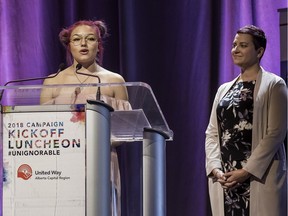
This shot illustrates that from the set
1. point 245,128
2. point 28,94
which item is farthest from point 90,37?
point 28,94

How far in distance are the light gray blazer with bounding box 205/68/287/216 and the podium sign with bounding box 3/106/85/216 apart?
1361 millimetres

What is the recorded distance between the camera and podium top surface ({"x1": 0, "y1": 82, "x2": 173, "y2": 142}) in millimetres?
1479

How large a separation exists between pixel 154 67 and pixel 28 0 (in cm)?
103

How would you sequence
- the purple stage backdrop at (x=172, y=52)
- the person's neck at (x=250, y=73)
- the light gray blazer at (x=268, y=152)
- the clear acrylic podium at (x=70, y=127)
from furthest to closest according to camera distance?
1. the purple stage backdrop at (x=172, y=52)
2. the person's neck at (x=250, y=73)
3. the light gray blazer at (x=268, y=152)
4. the clear acrylic podium at (x=70, y=127)

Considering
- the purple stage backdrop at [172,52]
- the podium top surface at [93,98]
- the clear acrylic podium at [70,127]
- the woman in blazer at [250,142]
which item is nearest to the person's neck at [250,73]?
the woman in blazer at [250,142]

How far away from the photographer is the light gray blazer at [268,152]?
262 centimetres

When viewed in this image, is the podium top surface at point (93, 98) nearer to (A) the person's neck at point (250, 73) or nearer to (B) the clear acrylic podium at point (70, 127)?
(B) the clear acrylic podium at point (70, 127)

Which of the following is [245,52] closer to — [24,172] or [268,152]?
[268,152]

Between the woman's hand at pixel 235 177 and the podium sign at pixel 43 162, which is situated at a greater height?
the podium sign at pixel 43 162

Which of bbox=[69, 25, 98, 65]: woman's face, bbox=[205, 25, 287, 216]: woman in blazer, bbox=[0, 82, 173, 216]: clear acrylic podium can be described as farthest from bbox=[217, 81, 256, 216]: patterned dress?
bbox=[0, 82, 173, 216]: clear acrylic podium

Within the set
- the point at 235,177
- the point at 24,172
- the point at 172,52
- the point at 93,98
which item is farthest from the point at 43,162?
the point at 172,52

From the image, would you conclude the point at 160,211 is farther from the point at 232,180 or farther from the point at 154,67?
the point at 154,67

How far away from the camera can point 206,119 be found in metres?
3.62

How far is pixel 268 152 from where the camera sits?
2629 mm
